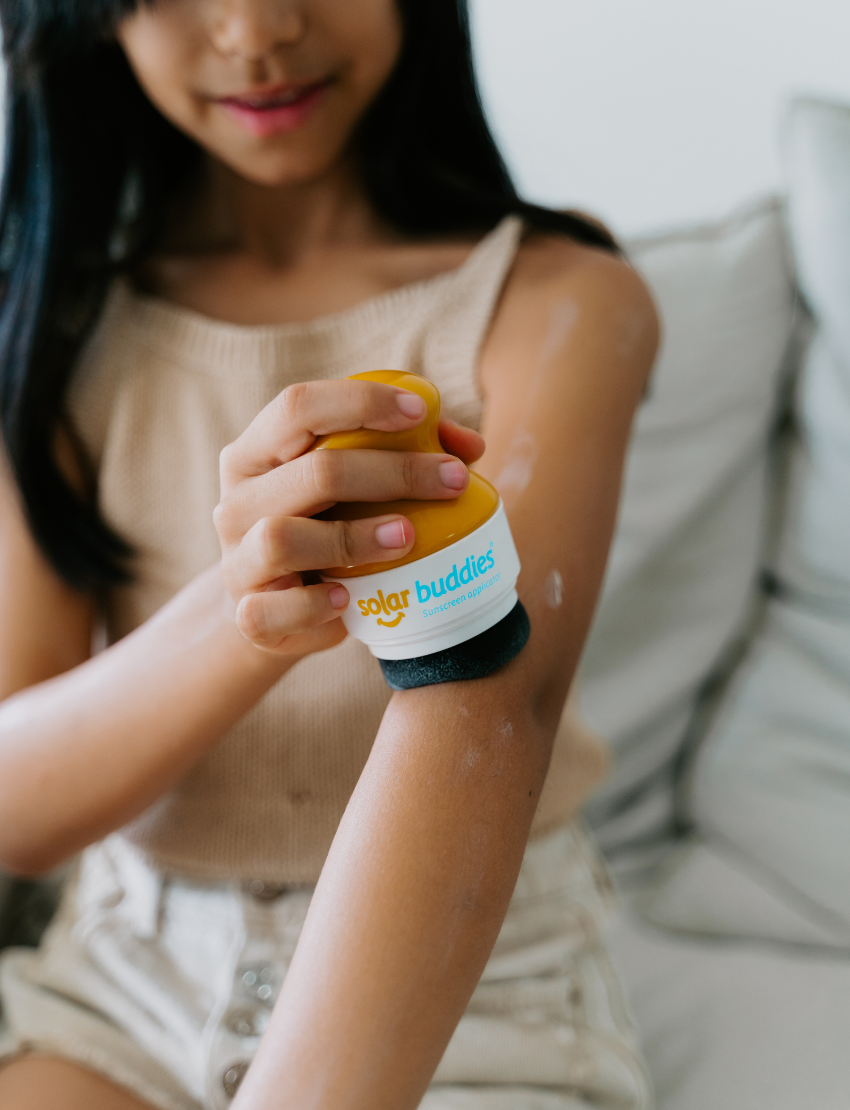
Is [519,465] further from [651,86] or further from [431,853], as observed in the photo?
[651,86]

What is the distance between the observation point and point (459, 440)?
45 cm

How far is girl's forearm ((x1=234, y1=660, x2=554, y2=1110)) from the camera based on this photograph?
418mm

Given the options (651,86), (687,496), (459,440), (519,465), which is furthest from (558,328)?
(651,86)

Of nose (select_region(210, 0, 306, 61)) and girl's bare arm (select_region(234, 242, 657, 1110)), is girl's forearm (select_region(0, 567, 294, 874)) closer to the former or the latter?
girl's bare arm (select_region(234, 242, 657, 1110))

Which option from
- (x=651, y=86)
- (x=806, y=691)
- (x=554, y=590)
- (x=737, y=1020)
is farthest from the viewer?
(x=651, y=86)

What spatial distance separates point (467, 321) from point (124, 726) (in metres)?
0.38

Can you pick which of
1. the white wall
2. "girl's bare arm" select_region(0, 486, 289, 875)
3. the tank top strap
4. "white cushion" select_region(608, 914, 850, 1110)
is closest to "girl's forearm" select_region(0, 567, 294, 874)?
"girl's bare arm" select_region(0, 486, 289, 875)

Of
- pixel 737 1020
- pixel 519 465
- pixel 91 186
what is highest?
pixel 91 186

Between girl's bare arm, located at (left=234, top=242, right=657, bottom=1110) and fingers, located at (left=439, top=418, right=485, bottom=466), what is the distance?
95mm

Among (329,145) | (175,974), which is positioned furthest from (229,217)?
(175,974)

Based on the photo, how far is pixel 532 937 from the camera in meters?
0.66

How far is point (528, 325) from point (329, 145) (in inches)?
8.4

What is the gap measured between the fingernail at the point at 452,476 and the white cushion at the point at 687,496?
1.93 feet

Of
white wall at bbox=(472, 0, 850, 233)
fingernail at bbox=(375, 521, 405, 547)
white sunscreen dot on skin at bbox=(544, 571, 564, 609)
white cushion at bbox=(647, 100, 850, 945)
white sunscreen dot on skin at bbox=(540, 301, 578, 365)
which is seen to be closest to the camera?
fingernail at bbox=(375, 521, 405, 547)
